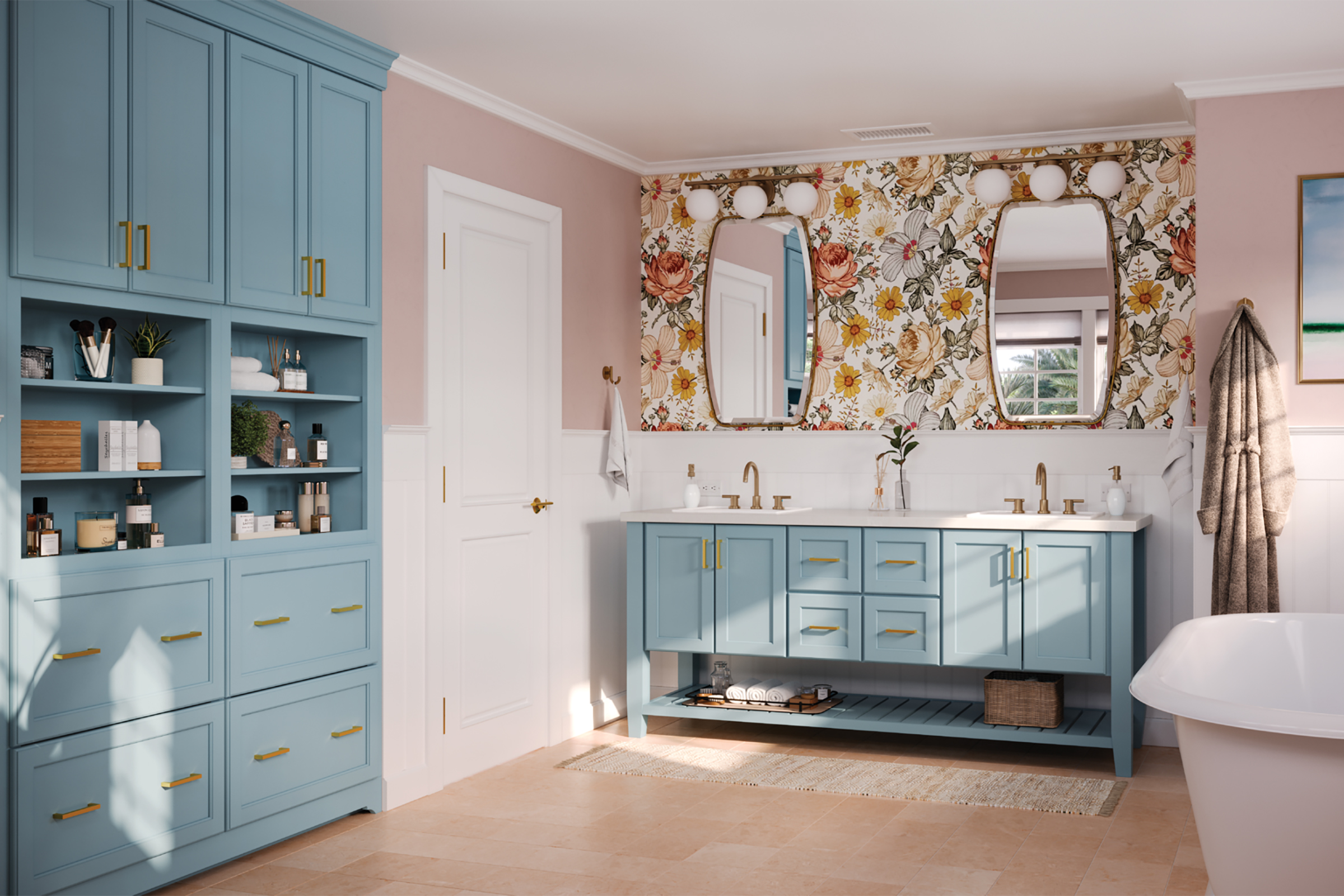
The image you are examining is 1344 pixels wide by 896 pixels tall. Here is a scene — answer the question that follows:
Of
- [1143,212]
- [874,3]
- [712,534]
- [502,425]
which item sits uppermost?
[874,3]

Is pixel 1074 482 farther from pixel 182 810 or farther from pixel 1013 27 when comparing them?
pixel 182 810

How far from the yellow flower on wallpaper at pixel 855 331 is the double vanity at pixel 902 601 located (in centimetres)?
81

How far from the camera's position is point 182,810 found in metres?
3.30

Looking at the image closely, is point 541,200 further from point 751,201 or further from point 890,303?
point 890,303

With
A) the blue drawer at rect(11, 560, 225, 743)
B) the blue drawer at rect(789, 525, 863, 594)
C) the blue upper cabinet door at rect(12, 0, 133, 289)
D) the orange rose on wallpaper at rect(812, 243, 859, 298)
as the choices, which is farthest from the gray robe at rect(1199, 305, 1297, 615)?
the blue upper cabinet door at rect(12, 0, 133, 289)

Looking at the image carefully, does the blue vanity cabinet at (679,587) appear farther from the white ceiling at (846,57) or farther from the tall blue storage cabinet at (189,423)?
the white ceiling at (846,57)

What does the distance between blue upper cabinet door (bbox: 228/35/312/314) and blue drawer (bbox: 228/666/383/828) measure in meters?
1.18

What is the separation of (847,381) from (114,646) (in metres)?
3.38

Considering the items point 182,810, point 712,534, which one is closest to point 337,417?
point 182,810

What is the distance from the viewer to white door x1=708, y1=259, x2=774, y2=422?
18.5 feet

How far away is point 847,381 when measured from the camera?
5492mm

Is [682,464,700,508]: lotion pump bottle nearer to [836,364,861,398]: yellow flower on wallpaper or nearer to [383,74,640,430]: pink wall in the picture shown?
[383,74,640,430]: pink wall

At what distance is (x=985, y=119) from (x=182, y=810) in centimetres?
387

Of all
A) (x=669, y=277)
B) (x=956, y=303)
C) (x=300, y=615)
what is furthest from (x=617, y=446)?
(x=300, y=615)
